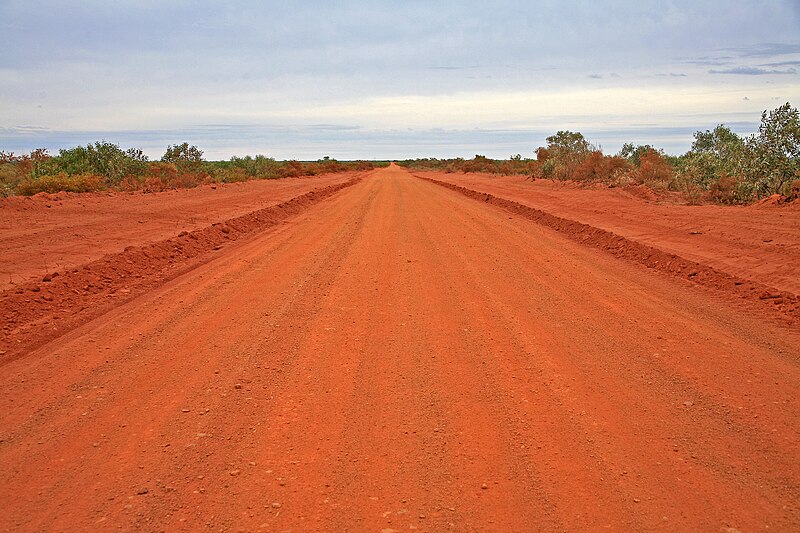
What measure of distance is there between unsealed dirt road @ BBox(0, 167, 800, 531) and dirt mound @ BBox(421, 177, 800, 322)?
0.39 metres

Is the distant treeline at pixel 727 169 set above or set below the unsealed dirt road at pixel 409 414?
above

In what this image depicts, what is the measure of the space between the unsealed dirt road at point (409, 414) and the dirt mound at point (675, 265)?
15.3 inches

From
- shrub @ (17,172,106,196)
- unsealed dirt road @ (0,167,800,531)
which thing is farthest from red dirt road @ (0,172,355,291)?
unsealed dirt road @ (0,167,800,531)

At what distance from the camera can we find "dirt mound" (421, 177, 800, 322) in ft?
27.8

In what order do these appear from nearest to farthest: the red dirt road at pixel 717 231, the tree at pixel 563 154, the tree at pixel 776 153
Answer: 1. the red dirt road at pixel 717 231
2. the tree at pixel 776 153
3. the tree at pixel 563 154

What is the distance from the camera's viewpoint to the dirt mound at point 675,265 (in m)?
8.48

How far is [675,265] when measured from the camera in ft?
36.8

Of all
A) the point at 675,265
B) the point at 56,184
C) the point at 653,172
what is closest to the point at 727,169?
the point at 653,172

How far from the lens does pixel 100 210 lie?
21.6 meters

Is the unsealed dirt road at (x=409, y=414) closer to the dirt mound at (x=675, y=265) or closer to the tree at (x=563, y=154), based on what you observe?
the dirt mound at (x=675, y=265)

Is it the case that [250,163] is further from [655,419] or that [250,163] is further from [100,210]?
[655,419]

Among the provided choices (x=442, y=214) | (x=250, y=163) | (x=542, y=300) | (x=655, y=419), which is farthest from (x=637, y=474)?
(x=250, y=163)

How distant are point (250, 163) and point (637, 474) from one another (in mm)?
66050

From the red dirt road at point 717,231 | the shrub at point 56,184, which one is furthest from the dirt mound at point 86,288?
the shrub at point 56,184
